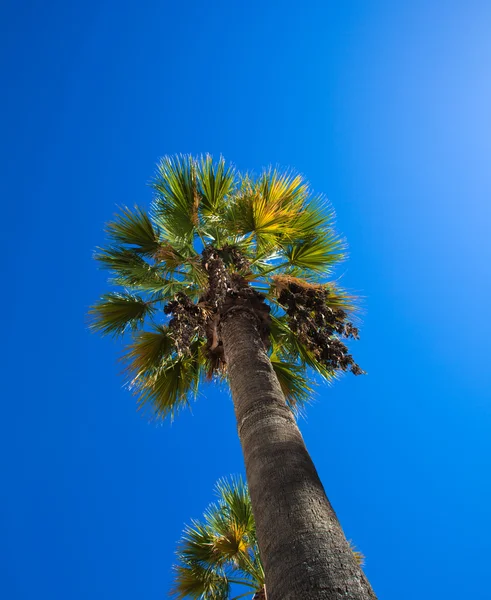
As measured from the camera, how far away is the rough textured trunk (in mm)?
2637

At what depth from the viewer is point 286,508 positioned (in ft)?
10.4

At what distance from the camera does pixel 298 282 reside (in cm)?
683

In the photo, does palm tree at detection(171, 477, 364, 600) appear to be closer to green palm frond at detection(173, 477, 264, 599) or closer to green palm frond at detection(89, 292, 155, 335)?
green palm frond at detection(173, 477, 264, 599)

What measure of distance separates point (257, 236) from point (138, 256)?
186 cm

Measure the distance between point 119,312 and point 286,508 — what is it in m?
5.19

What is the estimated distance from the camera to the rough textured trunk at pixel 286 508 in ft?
8.65

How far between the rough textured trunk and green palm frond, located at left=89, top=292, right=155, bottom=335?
133 inches

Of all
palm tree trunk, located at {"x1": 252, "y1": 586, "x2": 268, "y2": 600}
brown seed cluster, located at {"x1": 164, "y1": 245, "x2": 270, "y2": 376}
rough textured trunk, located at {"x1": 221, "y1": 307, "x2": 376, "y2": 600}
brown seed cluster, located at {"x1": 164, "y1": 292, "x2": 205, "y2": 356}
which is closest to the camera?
rough textured trunk, located at {"x1": 221, "y1": 307, "x2": 376, "y2": 600}

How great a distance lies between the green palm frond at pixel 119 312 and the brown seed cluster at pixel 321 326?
2552mm

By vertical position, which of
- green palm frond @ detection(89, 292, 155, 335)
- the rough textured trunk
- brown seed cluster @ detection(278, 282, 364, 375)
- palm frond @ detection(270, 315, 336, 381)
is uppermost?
green palm frond @ detection(89, 292, 155, 335)

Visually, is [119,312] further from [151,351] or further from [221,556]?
[221,556]

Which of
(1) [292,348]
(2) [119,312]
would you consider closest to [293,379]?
(1) [292,348]

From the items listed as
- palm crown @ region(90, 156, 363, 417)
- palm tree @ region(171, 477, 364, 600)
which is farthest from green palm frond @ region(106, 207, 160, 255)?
palm tree @ region(171, 477, 364, 600)

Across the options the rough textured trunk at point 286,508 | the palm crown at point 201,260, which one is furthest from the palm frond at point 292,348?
the rough textured trunk at point 286,508
